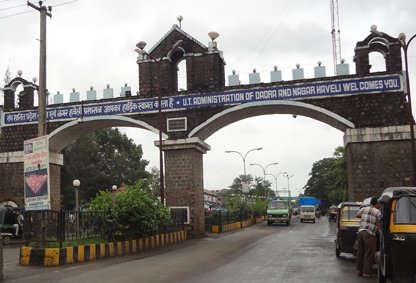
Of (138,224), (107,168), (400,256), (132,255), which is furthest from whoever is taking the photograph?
(107,168)

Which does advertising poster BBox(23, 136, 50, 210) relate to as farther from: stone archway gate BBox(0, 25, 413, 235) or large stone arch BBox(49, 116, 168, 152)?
large stone arch BBox(49, 116, 168, 152)

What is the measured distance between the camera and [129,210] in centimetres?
1695

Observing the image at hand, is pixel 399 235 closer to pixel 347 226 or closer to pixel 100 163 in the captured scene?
pixel 347 226

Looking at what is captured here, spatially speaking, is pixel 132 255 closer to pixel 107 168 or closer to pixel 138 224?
pixel 138 224

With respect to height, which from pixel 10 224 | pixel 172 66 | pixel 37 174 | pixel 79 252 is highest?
pixel 172 66

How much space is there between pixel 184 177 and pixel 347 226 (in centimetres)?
1272

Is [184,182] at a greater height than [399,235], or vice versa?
[184,182]

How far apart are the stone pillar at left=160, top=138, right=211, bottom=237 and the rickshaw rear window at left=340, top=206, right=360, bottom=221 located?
11.8 m

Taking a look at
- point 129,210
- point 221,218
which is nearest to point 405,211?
point 129,210

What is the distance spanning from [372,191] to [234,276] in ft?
44.7

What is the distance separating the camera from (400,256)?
771 cm

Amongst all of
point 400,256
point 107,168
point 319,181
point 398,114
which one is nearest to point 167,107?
point 398,114

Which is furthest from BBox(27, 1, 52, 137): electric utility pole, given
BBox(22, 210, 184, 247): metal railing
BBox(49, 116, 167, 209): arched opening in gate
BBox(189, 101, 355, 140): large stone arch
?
BBox(49, 116, 167, 209): arched opening in gate

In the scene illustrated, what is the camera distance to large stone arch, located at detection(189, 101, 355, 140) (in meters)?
23.3
